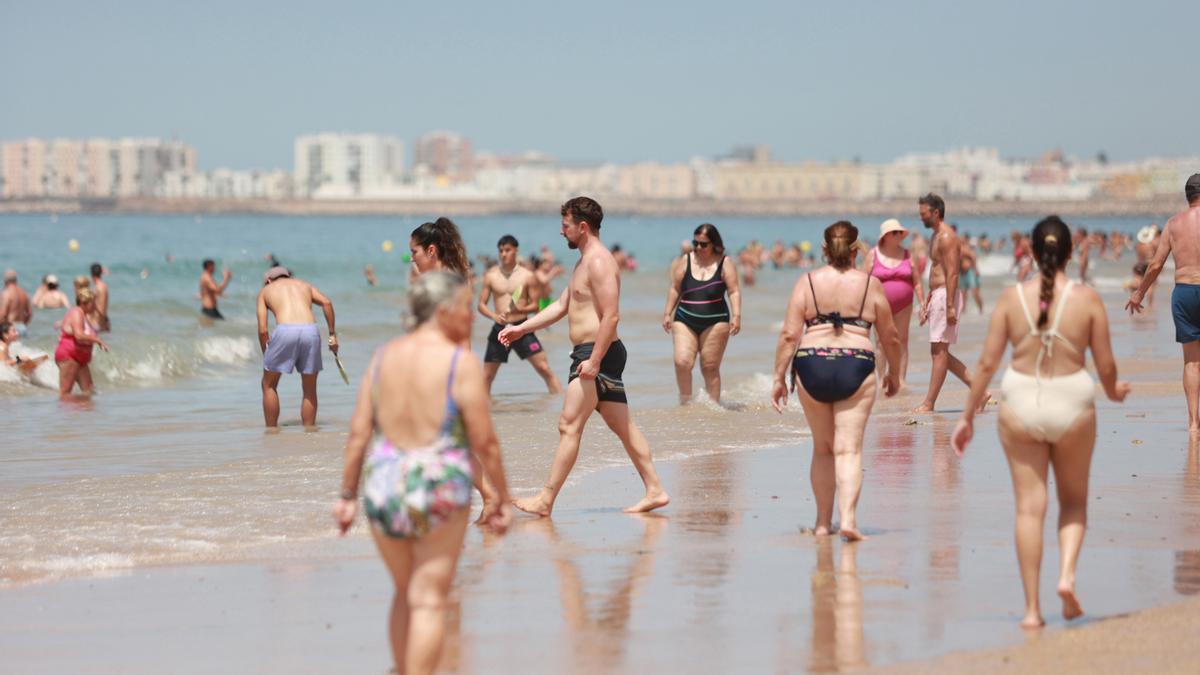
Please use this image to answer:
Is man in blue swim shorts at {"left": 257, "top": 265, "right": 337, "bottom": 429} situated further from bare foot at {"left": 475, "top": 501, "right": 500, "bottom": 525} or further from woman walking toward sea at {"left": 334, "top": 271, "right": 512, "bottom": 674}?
woman walking toward sea at {"left": 334, "top": 271, "right": 512, "bottom": 674}

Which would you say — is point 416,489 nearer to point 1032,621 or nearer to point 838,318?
point 1032,621

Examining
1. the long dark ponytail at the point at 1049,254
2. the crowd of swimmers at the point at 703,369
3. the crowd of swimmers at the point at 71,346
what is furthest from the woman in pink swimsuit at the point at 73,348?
the long dark ponytail at the point at 1049,254

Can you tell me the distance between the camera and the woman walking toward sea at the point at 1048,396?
566 centimetres

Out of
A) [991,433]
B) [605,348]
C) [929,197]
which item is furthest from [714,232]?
[605,348]

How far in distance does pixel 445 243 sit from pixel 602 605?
241 cm

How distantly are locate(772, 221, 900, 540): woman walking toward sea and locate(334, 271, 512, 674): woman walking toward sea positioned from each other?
2738 mm

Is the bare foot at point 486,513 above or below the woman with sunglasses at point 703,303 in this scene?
below

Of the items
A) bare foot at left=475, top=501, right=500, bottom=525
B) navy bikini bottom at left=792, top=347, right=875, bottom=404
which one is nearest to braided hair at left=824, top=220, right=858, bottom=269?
navy bikini bottom at left=792, top=347, right=875, bottom=404

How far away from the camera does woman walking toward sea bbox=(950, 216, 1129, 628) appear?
566 cm

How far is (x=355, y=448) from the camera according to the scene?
16.1 feet

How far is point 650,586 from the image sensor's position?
6559mm

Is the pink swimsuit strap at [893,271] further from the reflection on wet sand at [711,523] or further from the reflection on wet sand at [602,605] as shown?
the reflection on wet sand at [602,605]

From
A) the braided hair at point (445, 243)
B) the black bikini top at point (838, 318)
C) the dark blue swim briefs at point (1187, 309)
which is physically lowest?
the dark blue swim briefs at point (1187, 309)

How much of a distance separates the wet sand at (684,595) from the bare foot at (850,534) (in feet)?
0.19
